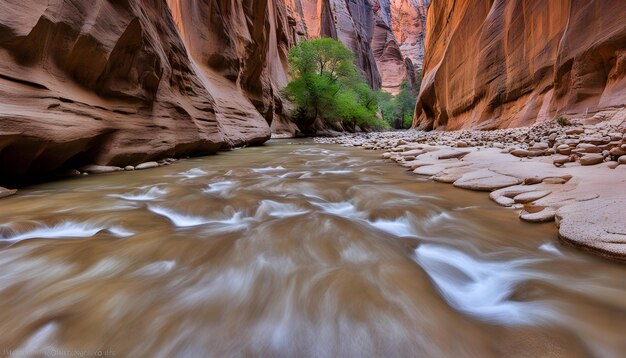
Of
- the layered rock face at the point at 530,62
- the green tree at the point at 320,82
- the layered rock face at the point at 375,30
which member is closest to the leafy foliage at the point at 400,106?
the layered rock face at the point at 375,30

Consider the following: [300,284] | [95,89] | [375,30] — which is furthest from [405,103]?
[300,284]

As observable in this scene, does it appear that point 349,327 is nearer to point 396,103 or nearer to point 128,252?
point 128,252

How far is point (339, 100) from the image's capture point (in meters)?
20.9

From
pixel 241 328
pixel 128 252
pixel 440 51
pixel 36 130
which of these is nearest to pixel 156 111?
pixel 36 130

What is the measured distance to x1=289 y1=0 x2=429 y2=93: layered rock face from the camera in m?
34.8

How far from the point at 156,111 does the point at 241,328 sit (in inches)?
220

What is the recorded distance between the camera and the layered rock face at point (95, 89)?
324cm

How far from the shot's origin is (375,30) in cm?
5494

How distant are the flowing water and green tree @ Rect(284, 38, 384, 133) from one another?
704 inches

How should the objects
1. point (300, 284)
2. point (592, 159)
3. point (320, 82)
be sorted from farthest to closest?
point (320, 82), point (592, 159), point (300, 284)

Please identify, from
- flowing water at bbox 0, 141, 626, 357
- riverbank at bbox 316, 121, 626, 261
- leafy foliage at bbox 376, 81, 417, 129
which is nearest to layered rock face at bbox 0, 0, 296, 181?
flowing water at bbox 0, 141, 626, 357

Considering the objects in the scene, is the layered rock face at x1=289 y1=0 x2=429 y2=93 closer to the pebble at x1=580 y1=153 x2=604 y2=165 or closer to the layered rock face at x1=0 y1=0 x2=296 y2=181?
the layered rock face at x1=0 y1=0 x2=296 y2=181

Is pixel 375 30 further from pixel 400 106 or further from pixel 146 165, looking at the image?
pixel 146 165

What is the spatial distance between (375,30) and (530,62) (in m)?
52.8
